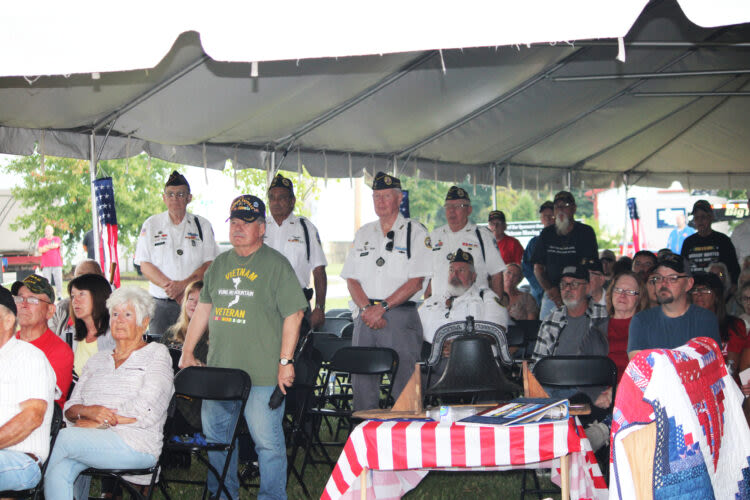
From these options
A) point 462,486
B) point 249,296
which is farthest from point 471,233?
point 249,296

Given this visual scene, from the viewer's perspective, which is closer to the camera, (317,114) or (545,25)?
(545,25)

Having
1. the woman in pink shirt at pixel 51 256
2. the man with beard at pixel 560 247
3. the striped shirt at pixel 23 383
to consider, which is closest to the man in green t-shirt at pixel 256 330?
the striped shirt at pixel 23 383

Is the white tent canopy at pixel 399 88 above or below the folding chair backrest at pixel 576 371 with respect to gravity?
above

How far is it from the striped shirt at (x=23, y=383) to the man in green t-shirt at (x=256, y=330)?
41.8 inches

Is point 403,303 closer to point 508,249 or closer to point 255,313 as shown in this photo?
point 255,313

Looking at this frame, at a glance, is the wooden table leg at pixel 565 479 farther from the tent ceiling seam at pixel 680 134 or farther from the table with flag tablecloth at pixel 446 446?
the tent ceiling seam at pixel 680 134

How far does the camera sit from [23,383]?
12.3 feet

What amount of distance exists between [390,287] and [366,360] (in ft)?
2.38

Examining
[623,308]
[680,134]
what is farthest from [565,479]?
[680,134]

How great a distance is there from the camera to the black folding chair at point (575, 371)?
15.3ft

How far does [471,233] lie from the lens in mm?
7059

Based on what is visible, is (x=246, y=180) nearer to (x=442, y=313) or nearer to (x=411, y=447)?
(x=442, y=313)

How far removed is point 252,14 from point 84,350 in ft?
9.81

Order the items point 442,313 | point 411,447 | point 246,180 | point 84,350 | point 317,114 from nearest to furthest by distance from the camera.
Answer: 1. point 411,447
2. point 84,350
3. point 442,313
4. point 317,114
5. point 246,180
